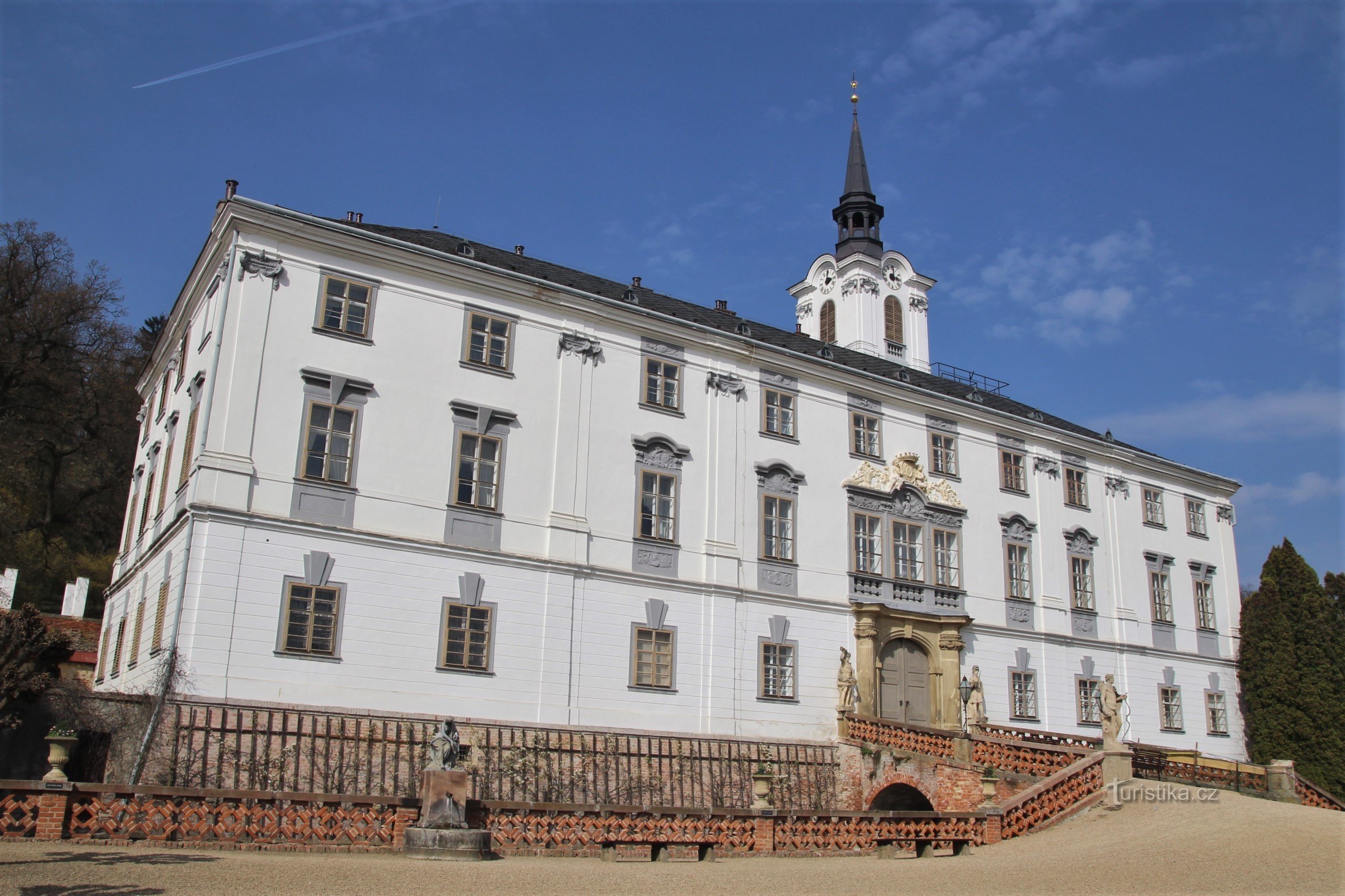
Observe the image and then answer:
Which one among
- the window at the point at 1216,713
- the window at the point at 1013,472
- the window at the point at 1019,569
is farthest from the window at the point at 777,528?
the window at the point at 1216,713

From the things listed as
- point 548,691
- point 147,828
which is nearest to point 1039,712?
point 548,691

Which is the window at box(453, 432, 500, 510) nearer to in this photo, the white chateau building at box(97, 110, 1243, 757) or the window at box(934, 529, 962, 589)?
the white chateau building at box(97, 110, 1243, 757)

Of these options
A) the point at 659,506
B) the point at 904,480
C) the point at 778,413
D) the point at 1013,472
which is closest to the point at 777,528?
the point at 778,413

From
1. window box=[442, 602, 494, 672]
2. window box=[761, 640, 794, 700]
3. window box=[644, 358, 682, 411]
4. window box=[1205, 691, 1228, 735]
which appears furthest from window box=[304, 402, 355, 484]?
window box=[1205, 691, 1228, 735]

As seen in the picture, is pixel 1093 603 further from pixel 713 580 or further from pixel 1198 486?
pixel 713 580

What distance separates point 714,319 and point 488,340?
8862mm

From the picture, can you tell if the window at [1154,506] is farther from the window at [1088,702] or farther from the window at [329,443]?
the window at [329,443]

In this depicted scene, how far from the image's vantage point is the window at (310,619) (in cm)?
2122

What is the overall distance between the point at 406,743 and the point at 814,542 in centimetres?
1218

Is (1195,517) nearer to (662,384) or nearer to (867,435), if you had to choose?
(867,435)

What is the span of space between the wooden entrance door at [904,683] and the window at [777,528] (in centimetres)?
397

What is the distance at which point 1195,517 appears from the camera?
1545 inches

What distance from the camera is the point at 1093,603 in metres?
34.7

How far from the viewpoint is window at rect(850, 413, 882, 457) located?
30984 mm
